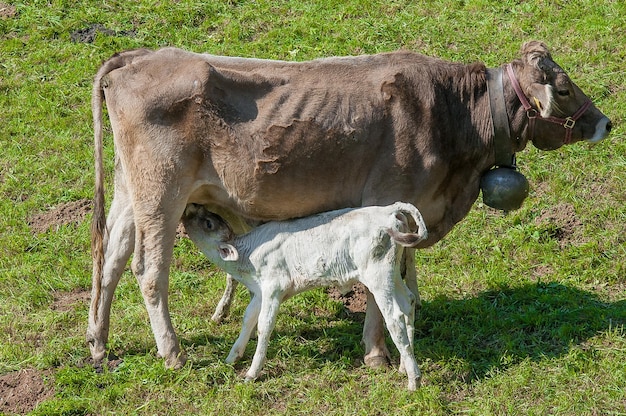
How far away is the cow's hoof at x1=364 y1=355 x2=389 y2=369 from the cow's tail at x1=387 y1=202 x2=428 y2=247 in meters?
1.21

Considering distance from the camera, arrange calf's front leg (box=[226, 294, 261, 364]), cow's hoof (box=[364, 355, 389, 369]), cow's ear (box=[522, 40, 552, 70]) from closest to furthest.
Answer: calf's front leg (box=[226, 294, 261, 364]) < cow's hoof (box=[364, 355, 389, 369]) < cow's ear (box=[522, 40, 552, 70])

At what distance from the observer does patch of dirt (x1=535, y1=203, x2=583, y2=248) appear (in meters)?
10.5

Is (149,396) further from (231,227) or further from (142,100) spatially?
(142,100)

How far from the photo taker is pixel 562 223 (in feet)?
34.9

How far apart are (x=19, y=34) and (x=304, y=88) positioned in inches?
306

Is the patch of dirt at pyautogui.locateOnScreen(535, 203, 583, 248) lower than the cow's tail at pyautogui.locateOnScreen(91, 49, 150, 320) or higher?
lower

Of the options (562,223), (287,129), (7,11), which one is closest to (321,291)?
(287,129)

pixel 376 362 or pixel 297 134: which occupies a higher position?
pixel 297 134

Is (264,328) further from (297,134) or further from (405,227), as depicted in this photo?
(297,134)

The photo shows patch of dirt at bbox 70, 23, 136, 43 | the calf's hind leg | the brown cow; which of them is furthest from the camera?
patch of dirt at bbox 70, 23, 136, 43

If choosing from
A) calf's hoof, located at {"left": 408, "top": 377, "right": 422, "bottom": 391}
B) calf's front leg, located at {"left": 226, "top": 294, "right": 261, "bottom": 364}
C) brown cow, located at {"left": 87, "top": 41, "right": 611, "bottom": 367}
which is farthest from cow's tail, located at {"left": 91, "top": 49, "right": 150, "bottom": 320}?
calf's hoof, located at {"left": 408, "top": 377, "right": 422, "bottom": 391}

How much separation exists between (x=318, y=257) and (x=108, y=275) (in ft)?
7.00

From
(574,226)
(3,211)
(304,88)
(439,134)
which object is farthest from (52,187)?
(574,226)

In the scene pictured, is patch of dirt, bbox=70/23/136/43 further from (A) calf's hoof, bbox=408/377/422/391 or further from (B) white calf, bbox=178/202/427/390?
(A) calf's hoof, bbox=408/377/422/391
